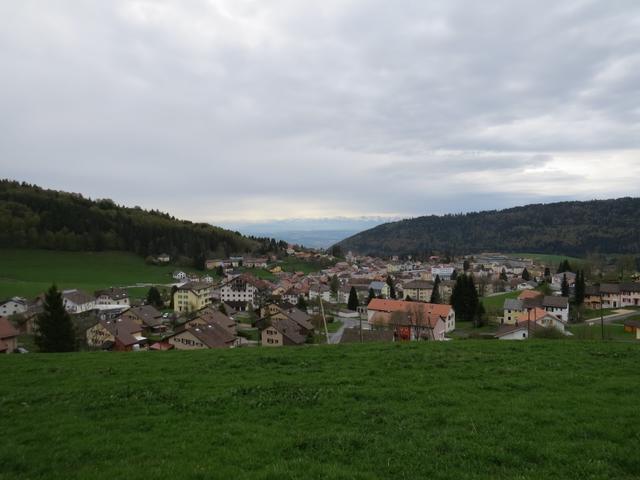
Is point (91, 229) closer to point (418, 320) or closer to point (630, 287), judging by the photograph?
point (418, 320)

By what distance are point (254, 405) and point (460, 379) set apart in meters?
5.71

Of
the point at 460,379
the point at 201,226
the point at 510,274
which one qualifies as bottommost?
the point at 510,274

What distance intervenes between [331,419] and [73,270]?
131 m

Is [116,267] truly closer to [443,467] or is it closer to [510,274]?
[510,274]

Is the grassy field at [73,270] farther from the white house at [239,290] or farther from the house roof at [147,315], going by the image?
the house roof at [147,315]

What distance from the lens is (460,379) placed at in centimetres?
1166

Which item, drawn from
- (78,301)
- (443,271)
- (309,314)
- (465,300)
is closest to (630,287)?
(465,300)

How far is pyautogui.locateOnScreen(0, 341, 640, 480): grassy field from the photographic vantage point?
21.2 ft

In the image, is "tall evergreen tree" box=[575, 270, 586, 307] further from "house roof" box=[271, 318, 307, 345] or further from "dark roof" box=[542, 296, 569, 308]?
"house roof" box=[271, 318, 307, 345]

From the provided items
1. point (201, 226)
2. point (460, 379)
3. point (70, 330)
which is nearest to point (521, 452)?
point (460, 379)

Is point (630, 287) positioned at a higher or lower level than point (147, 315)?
higher

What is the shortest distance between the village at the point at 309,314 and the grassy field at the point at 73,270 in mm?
13274

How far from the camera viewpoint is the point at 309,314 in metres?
70.8

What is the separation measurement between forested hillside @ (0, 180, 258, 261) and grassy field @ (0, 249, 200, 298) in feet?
16.3
